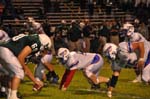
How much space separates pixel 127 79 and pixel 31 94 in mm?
4478

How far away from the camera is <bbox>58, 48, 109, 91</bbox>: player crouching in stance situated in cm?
1163

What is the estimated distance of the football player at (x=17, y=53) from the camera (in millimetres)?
9570

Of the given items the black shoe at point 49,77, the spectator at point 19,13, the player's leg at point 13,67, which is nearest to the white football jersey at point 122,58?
the player's leg at point 13,67

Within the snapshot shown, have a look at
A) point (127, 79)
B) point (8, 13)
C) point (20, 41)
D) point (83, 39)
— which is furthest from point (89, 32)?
point (20, 41)

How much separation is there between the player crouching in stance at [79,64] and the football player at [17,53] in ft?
5.25

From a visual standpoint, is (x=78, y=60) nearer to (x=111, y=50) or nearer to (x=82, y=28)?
(x=111, y=50)

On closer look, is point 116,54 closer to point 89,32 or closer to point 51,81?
point 51,81

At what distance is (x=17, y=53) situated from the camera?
9.84 m

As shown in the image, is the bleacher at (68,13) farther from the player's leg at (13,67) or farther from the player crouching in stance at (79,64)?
the player's leg at (13,67)

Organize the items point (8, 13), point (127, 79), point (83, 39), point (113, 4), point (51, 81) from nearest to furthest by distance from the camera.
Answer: point (51, 81) < point (127, 79) < point (83, 39) < point (8, 13) < point (113, 4)

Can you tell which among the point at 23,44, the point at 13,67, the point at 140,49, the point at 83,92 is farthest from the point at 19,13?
the point at 13,67

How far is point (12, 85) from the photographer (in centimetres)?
957

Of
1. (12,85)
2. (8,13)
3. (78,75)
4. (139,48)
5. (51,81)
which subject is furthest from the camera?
(8,13)

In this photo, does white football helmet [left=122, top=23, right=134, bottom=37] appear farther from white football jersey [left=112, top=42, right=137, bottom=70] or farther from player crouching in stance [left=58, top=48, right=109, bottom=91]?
player crouching in stance [left=58, top=48, right=109, bottom=91]
